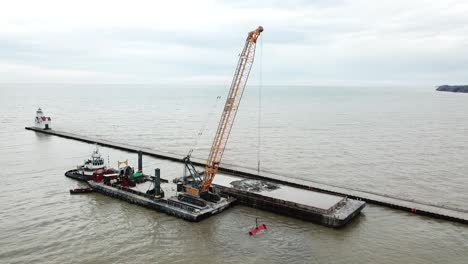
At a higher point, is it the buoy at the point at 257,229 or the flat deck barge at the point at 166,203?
the flat deck barge at the point at 166,203

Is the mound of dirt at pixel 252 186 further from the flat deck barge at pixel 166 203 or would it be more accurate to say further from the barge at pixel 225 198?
the flat deck barge at pixel 166 203

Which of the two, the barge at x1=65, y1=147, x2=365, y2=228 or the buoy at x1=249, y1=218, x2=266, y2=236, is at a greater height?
the barge at x1=65, y1=147, x2=365, y2=228

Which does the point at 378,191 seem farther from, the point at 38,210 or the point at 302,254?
the point at 38,210

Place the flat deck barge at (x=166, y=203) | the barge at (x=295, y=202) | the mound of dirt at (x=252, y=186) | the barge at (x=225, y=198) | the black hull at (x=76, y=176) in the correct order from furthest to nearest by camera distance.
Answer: the black hull at (x=76, y=176) → the mound of dirt at (x=252, y=186) → the flat deck barge at (x=166, y=203) → the barge at (x=225, y=198) → the barge at (x=295, y=202)

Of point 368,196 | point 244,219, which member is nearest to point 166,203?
point 244,219

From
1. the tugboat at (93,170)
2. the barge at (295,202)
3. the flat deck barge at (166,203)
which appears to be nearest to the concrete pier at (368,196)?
the barge at (295,202)

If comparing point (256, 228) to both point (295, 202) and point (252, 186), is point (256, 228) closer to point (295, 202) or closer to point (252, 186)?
point (295, 202)

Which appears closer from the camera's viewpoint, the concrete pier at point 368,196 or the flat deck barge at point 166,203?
the flat deck barge at point 166,203

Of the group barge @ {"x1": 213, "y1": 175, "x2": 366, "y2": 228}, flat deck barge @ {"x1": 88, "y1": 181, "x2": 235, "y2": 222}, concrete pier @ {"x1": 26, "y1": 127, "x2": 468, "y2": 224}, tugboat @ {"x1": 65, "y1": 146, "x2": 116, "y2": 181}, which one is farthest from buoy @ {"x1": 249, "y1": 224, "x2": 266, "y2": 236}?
tugboat @ {"x1": 65, "y1": 146, "x2": 116, "y2": 181}

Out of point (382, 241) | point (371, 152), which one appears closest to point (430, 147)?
point (371, 152)

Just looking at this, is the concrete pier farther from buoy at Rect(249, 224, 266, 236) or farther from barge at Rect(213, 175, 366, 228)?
buoy at Rect(249, 224, 266, 236)

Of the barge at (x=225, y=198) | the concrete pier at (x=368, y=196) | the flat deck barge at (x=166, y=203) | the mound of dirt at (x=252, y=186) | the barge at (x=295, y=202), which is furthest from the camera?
the mound of dirt at (x=252, y=186)
